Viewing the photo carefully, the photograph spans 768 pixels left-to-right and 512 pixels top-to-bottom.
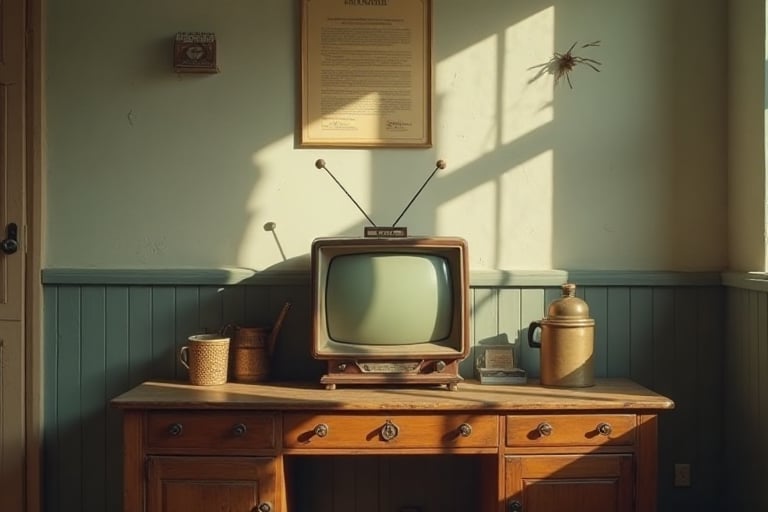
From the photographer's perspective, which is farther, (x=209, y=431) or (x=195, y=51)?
(x=195, y=51)

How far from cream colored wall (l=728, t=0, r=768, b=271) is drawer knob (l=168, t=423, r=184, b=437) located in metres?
1.86

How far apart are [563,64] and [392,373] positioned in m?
1.21

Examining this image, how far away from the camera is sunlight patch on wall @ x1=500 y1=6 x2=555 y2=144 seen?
2836mm

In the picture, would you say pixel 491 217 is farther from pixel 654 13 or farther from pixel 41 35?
pixel 41 35

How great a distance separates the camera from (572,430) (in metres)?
2.40

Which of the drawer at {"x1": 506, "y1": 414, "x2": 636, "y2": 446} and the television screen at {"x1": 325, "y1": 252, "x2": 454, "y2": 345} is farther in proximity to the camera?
the television screen at {"x1": 325, "y1": 252, "x2": 454, "y2": 345}

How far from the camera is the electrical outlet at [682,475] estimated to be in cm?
283

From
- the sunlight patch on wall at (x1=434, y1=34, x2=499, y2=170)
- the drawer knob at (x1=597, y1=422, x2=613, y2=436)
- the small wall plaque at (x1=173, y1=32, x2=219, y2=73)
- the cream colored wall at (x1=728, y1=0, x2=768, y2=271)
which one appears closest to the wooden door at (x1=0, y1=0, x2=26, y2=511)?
the small wall plaque at (x1=173, y1=32, x2=219, y2=73)

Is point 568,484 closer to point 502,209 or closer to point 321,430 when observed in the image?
point 321,430

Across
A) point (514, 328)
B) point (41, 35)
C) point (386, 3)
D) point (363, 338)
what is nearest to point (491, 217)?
point (514, 328)

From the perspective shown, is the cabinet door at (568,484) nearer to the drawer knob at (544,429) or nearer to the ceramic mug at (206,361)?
the drawer knob at (544,429)

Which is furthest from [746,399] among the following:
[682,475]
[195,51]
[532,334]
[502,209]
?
[195,51]

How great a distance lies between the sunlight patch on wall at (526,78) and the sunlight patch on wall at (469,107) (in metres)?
0.04

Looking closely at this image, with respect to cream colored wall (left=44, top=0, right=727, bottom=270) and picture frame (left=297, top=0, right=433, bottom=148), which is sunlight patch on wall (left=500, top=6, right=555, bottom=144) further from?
picture frame (left=297, top=0, right=433, bottom=148)
